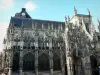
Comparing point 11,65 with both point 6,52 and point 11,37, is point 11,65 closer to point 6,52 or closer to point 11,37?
point 6,52

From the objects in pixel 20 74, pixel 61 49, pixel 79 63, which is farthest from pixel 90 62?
pixel 20 74

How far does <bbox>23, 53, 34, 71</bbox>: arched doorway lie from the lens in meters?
31.8

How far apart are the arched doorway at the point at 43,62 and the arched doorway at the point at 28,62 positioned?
1811 mm

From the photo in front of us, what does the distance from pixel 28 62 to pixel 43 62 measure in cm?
341

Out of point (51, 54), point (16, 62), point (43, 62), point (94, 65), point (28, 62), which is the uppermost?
point (51, 54)

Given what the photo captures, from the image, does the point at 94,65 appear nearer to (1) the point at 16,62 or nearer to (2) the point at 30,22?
(1) the point at 16,62

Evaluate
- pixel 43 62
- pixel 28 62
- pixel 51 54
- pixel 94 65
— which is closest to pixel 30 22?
pixel 51 54

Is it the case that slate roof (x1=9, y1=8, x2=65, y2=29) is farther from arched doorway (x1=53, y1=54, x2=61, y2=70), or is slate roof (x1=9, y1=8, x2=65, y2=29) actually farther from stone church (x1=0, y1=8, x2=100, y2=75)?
arched doorway (x1=53, y1=54, x2=61, y2=70)

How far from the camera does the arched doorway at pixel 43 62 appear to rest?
3251 cm

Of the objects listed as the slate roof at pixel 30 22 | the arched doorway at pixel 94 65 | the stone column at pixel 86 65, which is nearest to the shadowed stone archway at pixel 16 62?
the slate roof at pixel 30 22

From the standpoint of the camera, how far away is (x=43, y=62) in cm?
3278

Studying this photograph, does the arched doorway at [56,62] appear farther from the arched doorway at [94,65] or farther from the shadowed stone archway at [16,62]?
the shadowed stone archway at [16,62]

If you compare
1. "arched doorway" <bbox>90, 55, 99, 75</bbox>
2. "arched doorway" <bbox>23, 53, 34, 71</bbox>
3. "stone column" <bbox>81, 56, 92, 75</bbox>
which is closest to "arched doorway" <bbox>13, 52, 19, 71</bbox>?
"arched doorway" <bbox>23, 53, 34, 71</bbox>

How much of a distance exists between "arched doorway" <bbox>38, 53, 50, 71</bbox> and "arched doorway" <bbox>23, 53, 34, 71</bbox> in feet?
5.94
